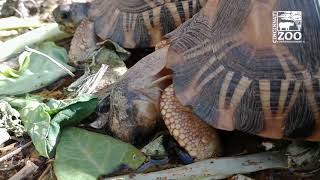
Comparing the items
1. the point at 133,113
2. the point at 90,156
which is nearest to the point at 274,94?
the point at 133,113

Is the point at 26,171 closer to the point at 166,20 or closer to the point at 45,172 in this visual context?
the point at 45,172

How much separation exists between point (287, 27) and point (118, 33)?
1.55 metres

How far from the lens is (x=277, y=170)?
3.37 meters

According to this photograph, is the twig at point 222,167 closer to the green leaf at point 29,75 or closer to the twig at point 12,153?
the twig at point 12,153

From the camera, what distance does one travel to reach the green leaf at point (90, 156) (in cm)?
342

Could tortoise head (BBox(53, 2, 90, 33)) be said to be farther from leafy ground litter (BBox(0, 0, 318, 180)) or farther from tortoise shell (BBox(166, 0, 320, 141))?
tortoise shell (BBox(166, 0, 320, 141))

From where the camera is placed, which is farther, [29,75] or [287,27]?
[29,75]

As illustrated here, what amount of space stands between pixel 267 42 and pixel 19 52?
2.10m

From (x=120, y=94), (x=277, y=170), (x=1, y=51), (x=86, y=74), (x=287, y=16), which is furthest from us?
(x=1, y=51)

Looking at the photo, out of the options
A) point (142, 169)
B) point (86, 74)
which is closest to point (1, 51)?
point (86, 74)

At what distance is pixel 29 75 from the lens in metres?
4.27

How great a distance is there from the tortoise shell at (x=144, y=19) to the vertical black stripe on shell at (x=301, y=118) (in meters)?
1.34

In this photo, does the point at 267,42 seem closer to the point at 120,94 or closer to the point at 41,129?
the point at 120,94

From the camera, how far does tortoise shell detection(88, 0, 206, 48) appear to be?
4289 mm
